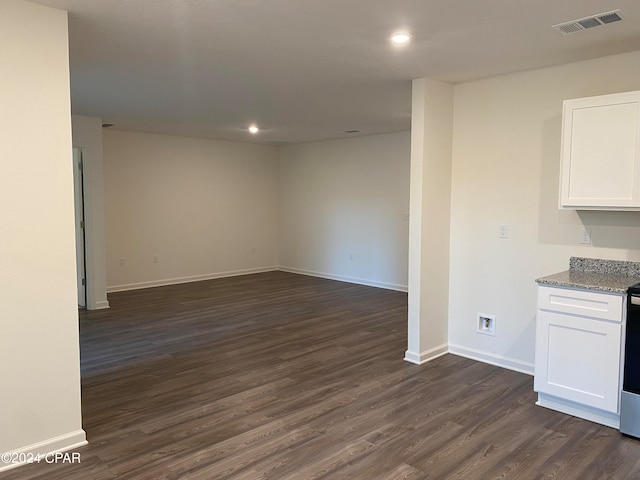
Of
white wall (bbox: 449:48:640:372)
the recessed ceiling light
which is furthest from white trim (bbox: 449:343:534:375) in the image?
the recessed ceiling light

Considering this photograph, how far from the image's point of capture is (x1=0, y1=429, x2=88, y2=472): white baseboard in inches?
96.5

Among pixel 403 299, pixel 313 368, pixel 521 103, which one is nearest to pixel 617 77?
pixel 521 103

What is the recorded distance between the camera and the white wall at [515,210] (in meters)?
Result: 3.36

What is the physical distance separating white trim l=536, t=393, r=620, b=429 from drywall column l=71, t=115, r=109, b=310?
5222 millimetres

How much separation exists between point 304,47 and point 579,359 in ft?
8.90

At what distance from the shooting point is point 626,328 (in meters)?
2.78

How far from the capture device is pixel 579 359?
2.99 metres

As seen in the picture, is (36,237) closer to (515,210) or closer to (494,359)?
(515,210)

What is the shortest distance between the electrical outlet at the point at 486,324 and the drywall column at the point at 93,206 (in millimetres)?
4646

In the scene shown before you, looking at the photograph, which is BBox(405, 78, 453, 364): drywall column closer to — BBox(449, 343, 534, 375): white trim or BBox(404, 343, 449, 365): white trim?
BBox(404, 343, 449, 365): white trim

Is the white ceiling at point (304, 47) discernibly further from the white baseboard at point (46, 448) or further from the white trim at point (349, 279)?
the white trim at point (349, 279)

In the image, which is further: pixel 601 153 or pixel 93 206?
pixel 93 206

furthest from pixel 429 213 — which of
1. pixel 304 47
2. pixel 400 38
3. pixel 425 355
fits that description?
pixel 304 47

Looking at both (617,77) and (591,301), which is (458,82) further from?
(591,301)
